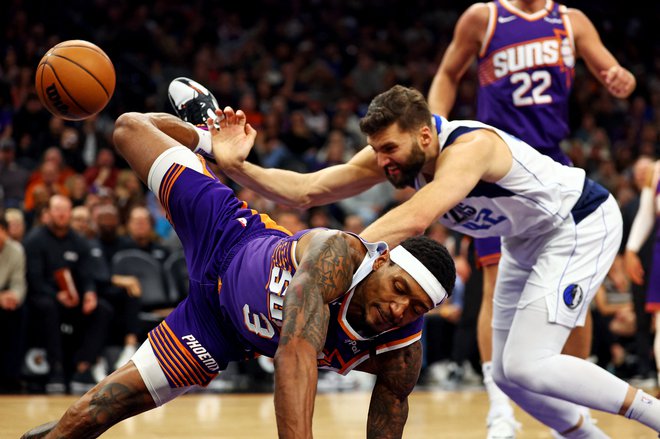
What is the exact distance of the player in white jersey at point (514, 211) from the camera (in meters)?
4.05

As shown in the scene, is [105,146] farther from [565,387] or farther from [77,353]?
[565,387]

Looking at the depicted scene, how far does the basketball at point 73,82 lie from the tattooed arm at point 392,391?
6.54 feet

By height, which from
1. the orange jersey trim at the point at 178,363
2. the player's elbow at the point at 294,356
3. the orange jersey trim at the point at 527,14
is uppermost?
the orange jersey trim at the point at 527,14

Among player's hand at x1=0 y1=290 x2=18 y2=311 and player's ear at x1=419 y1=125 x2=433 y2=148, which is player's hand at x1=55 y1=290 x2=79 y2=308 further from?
player's ear at x1=419 y1=125 x2=433 y2=148

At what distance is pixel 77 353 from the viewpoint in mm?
8883

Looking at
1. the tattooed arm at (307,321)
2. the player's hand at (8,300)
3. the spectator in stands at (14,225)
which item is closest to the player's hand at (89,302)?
the player's hand at (8,300)

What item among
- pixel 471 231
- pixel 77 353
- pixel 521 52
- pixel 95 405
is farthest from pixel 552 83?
pixel 77 353

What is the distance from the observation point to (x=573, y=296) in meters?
4.47

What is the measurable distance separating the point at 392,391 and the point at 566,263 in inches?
47.8

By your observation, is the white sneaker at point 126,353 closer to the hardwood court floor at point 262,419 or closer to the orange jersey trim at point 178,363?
the hardwood court floor at point 262,419

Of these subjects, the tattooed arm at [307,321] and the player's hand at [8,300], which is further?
the player's hand at [8,300]

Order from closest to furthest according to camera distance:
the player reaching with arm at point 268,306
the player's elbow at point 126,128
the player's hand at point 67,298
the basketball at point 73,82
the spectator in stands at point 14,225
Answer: the player reaching with arm at point 268,306
the player's elbow at point 126,128
the basketball at point 73,82
the player's hand at point 67,298
the spectator in stands at point 14,225

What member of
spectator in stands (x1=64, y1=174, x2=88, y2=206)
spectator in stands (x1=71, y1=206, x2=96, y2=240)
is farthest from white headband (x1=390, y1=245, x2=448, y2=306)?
spectator in stands (x1=64, y1=174, x2=88, y2=206)

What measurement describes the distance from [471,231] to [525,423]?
248 centimetres
